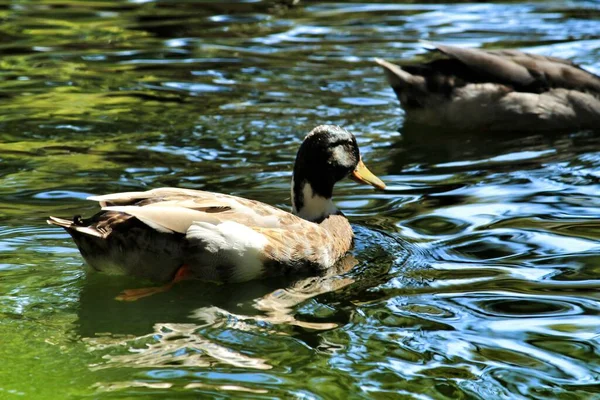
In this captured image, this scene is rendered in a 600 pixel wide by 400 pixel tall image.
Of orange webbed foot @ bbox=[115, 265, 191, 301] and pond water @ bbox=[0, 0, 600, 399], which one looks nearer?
pond water @ bbox=[0, 0, 600, 399]

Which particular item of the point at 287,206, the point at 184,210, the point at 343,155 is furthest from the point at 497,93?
the point at 184,210

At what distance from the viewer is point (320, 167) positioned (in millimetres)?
7648

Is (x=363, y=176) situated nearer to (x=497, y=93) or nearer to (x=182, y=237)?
(x=182, y=237)

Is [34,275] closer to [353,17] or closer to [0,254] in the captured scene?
[0,254]

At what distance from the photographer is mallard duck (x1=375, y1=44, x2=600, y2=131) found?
433 inches

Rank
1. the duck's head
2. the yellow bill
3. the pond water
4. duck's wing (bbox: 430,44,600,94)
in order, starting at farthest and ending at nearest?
1. duck's wing (bbox: 430,44,600,94)
2. the yellow bill
3. the duck's head
4. the pond water

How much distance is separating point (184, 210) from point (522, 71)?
555 cm

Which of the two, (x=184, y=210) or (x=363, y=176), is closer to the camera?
(x=184, y=210)

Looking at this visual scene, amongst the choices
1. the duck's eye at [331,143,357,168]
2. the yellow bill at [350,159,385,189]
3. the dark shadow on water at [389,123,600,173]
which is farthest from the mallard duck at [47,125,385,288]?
the dark shadow on water at [389,123,600,173]

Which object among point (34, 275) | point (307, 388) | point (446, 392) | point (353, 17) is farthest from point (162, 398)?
point (353, 17)

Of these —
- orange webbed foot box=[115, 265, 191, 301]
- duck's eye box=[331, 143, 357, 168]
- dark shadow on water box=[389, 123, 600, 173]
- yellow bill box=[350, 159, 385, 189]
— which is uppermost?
duck's eye box=[331, 143, 357, 168]

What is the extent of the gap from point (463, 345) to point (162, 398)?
1643 millimetres

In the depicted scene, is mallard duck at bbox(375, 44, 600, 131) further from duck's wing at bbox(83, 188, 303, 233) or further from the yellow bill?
duck's wing at bbox(83, 188, 303, 233)

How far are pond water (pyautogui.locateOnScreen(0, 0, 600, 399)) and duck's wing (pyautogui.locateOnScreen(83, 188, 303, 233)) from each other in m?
0.41
